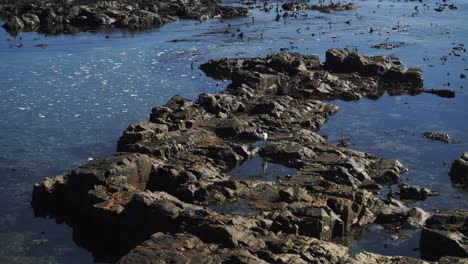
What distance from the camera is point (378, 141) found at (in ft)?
142

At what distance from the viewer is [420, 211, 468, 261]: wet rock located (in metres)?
25.9

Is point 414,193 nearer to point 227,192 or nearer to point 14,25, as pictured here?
point 227,192

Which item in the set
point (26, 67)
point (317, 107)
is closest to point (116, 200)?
point (317, 107)

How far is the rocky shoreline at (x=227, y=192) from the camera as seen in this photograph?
2453 centimetres

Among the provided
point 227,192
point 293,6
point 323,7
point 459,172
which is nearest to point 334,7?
point 323,7

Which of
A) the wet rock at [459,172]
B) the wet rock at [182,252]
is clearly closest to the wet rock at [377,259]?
the wet rock at [182,252]

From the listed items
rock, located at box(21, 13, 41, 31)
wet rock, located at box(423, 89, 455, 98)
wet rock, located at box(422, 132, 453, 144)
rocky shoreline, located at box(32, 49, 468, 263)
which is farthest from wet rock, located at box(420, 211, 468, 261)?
rock, located at box(21, 13, 41, 31)

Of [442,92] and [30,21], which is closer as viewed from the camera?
[442,92]

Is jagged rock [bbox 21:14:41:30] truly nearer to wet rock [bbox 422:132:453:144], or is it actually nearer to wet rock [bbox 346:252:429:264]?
wet rock [bbox 422:132:453:144]

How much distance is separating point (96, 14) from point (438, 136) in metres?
68.5

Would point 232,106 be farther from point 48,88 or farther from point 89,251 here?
point 89,251

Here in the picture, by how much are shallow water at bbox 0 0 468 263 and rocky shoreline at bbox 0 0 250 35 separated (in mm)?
5139

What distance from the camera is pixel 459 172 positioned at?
119ft

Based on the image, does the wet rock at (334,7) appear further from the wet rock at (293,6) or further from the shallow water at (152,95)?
the shallow water at (152,95)
